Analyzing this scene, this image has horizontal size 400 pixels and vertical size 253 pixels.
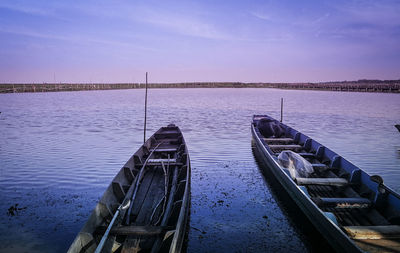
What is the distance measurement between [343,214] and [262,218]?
85.2 inches

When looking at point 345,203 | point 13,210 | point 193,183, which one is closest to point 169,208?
point 193,183

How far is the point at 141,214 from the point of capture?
685 cm

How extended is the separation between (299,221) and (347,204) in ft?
5.13

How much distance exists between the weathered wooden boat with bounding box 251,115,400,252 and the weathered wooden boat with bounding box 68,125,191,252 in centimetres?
302

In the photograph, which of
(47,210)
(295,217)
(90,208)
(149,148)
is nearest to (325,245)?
(295,217)

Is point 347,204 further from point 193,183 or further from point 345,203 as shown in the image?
point 193,183

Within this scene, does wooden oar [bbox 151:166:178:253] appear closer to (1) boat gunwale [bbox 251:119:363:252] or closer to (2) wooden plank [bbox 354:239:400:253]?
(1) boat gunwale [bbox 251:119:363:252]

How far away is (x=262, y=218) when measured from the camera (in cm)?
790

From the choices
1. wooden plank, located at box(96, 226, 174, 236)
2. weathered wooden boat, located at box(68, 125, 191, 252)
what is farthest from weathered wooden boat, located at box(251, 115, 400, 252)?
wooden plank, located at box(96, 226, 174, 236)

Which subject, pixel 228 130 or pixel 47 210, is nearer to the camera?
pixel 47 210

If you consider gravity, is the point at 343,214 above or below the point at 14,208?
above

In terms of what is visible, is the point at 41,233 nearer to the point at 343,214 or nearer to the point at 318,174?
the point at 343,214

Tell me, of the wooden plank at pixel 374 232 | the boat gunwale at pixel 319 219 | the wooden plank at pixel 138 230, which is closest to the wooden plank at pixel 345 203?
the boat gunwale at pixel 319 219

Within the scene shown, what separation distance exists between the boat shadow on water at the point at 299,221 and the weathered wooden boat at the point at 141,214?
10.1ft
